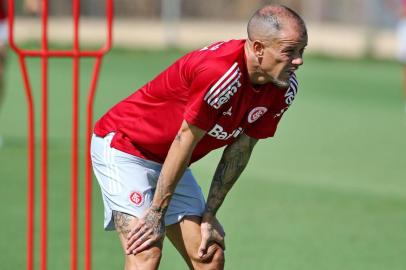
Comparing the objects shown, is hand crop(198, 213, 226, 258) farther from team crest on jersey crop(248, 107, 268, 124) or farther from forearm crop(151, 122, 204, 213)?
team crest on jersey crop(248, 107, 268, 124)

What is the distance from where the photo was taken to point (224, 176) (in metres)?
6.25

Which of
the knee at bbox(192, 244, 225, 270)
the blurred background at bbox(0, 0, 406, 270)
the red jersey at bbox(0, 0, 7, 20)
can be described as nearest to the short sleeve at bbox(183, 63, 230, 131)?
the knee at bbox(192, 244, 225, 270)

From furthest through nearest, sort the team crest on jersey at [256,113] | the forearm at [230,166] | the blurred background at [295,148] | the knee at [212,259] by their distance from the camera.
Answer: the blurred background at [295,148]
the forearm at [230,166]
the knee at [212,259]
the team crest on jersey at [256,113]

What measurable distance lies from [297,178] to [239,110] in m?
6.50

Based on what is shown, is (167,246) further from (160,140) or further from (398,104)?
(398,104)

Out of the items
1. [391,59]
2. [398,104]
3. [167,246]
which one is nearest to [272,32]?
[167,246]

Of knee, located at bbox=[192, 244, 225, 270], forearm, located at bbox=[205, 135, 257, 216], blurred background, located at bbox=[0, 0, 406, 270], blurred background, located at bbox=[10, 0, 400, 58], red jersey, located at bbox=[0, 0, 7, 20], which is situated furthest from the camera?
blurred background, located at bbox=[10, 0, 400, 58]

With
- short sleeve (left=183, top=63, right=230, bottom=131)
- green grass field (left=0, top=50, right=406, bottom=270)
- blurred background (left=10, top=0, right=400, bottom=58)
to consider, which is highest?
short sleeve (left=183, top=63, right=230, bottom=131)

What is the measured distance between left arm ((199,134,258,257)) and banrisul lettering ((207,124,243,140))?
23cm

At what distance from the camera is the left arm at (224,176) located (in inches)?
240

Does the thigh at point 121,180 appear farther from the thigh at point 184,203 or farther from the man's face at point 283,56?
the man's face at point 283,56

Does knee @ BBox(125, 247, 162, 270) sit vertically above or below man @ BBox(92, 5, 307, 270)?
below

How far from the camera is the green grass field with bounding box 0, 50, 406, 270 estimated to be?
8.49m

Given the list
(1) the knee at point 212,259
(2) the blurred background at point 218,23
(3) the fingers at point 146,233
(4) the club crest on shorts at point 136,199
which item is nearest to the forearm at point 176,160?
(3) the fingers at point 146,233
